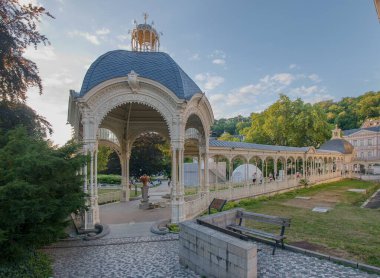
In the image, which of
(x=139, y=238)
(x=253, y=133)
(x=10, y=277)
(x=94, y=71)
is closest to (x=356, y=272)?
(x=139, y=238)

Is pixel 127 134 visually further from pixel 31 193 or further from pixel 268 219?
pixel 31 193

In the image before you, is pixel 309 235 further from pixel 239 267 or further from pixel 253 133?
pixel 253 133

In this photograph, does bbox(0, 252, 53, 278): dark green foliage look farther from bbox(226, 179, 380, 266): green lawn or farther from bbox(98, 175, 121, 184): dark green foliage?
bbox(98, 175, 121, 184): dark green foliage

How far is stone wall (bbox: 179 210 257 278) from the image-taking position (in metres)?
5.33

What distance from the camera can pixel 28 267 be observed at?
19.2ft

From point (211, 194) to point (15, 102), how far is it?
10.3 metres

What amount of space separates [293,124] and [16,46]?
40851 mm

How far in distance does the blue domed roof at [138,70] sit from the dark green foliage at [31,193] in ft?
14.6

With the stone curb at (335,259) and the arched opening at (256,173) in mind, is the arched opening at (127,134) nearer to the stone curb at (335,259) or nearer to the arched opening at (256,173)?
the stone curb at (335,259)

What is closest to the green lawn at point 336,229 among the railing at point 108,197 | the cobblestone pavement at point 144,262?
the cobblestone pavement at point 144,262

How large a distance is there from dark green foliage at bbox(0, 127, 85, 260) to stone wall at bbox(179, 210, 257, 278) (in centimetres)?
297

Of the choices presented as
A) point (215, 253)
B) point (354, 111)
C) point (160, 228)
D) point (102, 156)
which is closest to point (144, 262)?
point (215, 253)

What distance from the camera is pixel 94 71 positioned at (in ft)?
35.5

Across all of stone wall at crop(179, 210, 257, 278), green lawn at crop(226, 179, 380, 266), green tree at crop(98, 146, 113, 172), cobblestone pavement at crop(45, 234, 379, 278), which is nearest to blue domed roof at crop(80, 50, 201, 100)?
cobblestone pavement at crop(45, 234, 379, 278)
